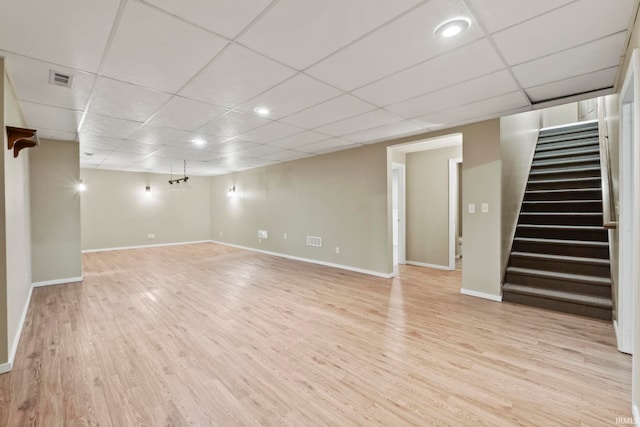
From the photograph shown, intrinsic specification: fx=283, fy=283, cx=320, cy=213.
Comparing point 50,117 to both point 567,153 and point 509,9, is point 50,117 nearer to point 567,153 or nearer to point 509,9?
point 509,9

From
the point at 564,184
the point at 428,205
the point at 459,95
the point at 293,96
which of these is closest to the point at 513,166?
the point at 564,184

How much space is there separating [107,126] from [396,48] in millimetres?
4114

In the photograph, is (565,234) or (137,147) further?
(137,147)

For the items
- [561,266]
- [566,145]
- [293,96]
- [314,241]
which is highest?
[566,145]

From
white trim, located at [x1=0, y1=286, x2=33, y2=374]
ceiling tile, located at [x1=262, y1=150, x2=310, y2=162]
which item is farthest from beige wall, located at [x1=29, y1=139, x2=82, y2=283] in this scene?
ceiling tile, located at [x1=262, y1=150, x2=310, y2=162]

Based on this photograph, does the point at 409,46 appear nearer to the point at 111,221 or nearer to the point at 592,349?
the point at 592,349

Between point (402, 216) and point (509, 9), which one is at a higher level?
point (509, 9)

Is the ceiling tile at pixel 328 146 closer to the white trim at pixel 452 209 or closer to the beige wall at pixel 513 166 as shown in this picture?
the white trim at pixel 452 209

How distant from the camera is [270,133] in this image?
178 inches

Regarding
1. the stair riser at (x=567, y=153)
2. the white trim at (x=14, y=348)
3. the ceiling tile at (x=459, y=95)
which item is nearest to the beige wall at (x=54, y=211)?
the white trim at (x=14, y=348)

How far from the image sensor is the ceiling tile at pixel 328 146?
523cm

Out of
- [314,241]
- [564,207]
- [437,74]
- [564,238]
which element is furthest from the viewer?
[314,241]

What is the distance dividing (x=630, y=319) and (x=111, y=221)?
36.6 feet

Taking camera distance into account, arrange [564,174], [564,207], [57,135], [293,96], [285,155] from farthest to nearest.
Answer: [285,155] → [564,174] → [564,207] → [57,135] → [293,96]
